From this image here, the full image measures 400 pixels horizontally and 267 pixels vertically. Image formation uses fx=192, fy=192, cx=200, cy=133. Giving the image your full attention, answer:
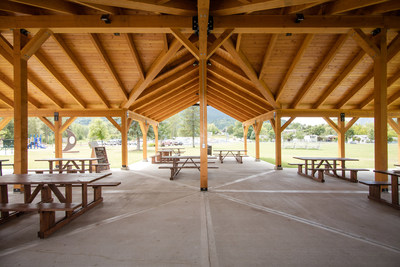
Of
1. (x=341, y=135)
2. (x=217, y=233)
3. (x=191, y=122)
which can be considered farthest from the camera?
(x=191, y=122)

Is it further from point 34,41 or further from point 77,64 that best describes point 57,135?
point 34,41

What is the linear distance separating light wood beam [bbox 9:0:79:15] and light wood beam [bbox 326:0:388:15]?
6.40 meters

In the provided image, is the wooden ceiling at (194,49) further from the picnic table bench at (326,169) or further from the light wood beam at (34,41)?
the picnic table bench at (326,169)

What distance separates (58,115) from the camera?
966 centimetres

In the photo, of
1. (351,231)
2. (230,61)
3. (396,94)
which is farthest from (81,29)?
(396,94)

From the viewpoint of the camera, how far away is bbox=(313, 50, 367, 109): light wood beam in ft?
20.6

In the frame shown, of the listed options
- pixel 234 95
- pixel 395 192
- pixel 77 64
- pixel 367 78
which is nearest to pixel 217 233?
pixel 395 192

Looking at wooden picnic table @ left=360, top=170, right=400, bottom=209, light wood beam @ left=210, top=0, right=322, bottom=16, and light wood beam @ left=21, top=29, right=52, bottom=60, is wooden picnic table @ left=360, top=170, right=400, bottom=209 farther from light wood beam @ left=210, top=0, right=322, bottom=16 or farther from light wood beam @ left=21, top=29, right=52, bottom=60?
light wood beam @ left=21, top=29, right=52, bottom=60

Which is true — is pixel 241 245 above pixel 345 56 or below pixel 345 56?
below

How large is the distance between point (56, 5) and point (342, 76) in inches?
359

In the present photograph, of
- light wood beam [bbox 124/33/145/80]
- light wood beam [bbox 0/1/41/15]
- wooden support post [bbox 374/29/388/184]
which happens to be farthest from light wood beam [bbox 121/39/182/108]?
wooden support post [bbox 374/29/388/184]

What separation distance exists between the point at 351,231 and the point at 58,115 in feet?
38.8

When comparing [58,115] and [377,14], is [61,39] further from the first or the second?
[377,14]

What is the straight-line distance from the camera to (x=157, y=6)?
13.7 feet
